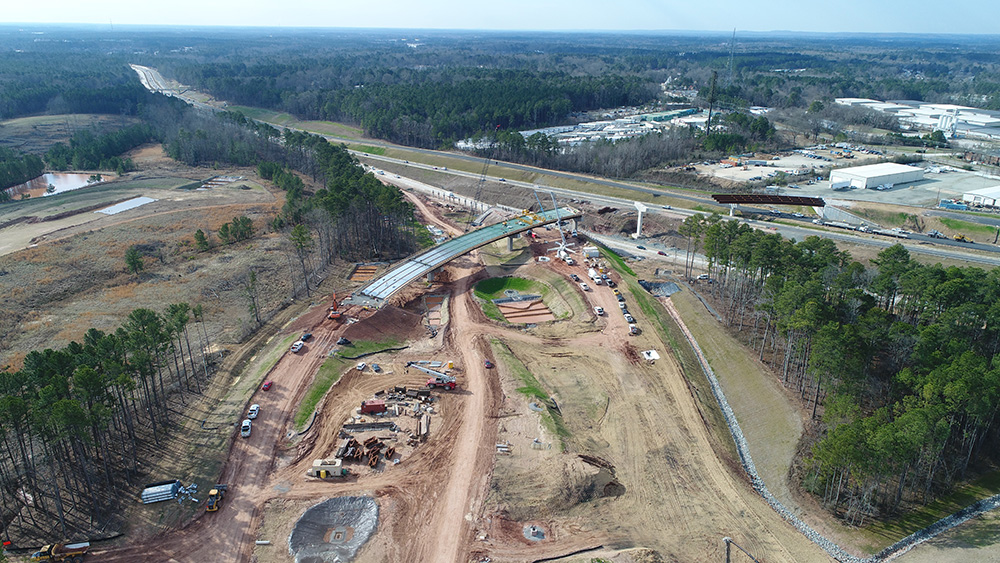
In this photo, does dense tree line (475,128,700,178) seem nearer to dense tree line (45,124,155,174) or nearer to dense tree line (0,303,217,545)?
dense tree line (45,124,155,174)

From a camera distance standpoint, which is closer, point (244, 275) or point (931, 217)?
point (244, 275)

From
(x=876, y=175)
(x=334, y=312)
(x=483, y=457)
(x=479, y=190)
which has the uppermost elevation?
(x=876, y=175)

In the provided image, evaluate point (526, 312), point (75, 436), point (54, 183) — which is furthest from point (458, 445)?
point (54, 183)

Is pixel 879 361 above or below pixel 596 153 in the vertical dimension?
below

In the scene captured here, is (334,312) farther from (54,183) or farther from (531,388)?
(54,183)

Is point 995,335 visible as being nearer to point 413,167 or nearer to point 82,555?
point 82,555

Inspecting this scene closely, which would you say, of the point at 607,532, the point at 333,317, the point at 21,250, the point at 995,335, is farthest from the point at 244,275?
the point at 995,335

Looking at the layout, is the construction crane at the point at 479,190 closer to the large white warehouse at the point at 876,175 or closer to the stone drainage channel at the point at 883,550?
the stone drainage channel at the point at 883,550
